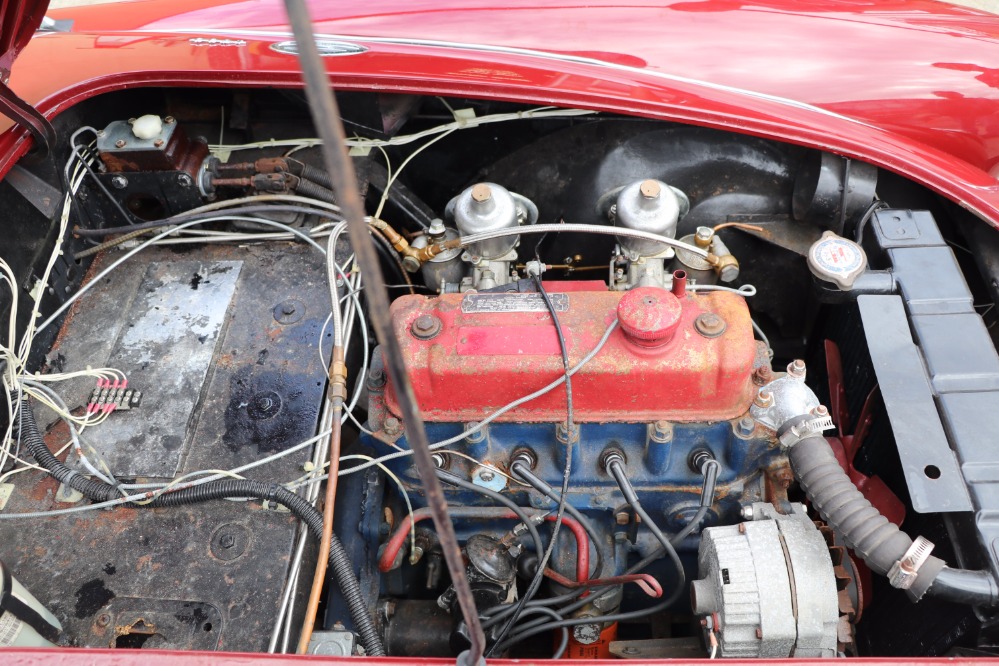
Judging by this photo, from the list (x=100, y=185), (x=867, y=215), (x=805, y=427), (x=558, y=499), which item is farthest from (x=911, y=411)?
(x=100, y=185)

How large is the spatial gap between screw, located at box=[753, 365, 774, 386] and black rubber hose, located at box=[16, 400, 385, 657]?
3.06ft

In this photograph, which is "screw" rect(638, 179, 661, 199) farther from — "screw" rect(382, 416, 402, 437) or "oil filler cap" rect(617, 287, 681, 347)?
"screw" rect(382, 416, 402, 437)

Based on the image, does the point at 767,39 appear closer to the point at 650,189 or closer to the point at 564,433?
the point at 650,189

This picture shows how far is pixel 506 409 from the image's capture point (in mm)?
1428

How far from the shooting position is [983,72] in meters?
1.81

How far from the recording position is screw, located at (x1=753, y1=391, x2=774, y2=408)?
1.44 m

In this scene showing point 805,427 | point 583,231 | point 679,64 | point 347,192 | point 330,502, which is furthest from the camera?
point 679,64

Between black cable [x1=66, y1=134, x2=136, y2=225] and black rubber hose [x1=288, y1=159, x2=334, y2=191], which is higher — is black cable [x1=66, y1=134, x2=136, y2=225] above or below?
below

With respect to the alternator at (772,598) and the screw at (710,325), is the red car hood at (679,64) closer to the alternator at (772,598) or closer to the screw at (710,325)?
the screw at (710,325)

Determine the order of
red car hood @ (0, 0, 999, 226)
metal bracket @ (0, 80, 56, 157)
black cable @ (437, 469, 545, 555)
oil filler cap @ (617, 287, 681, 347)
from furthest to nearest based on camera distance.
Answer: red car hood @ (0, 0, 999, 226) → metal bracket @ (0, 80, 56, 157) → black cable @ (437, 469, 545, 555) → oil filler cap @ (617, 287, 681, 347)

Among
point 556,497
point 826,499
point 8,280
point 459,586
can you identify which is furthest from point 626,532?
point 8,280

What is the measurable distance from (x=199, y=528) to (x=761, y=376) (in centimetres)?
121

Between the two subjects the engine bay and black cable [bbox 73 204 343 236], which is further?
black cable [bbox 73 204 343 236]

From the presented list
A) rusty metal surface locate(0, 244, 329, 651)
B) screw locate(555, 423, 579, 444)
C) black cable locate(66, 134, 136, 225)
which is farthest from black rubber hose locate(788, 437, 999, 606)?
black cable locate(66, 134, 136, 225)
